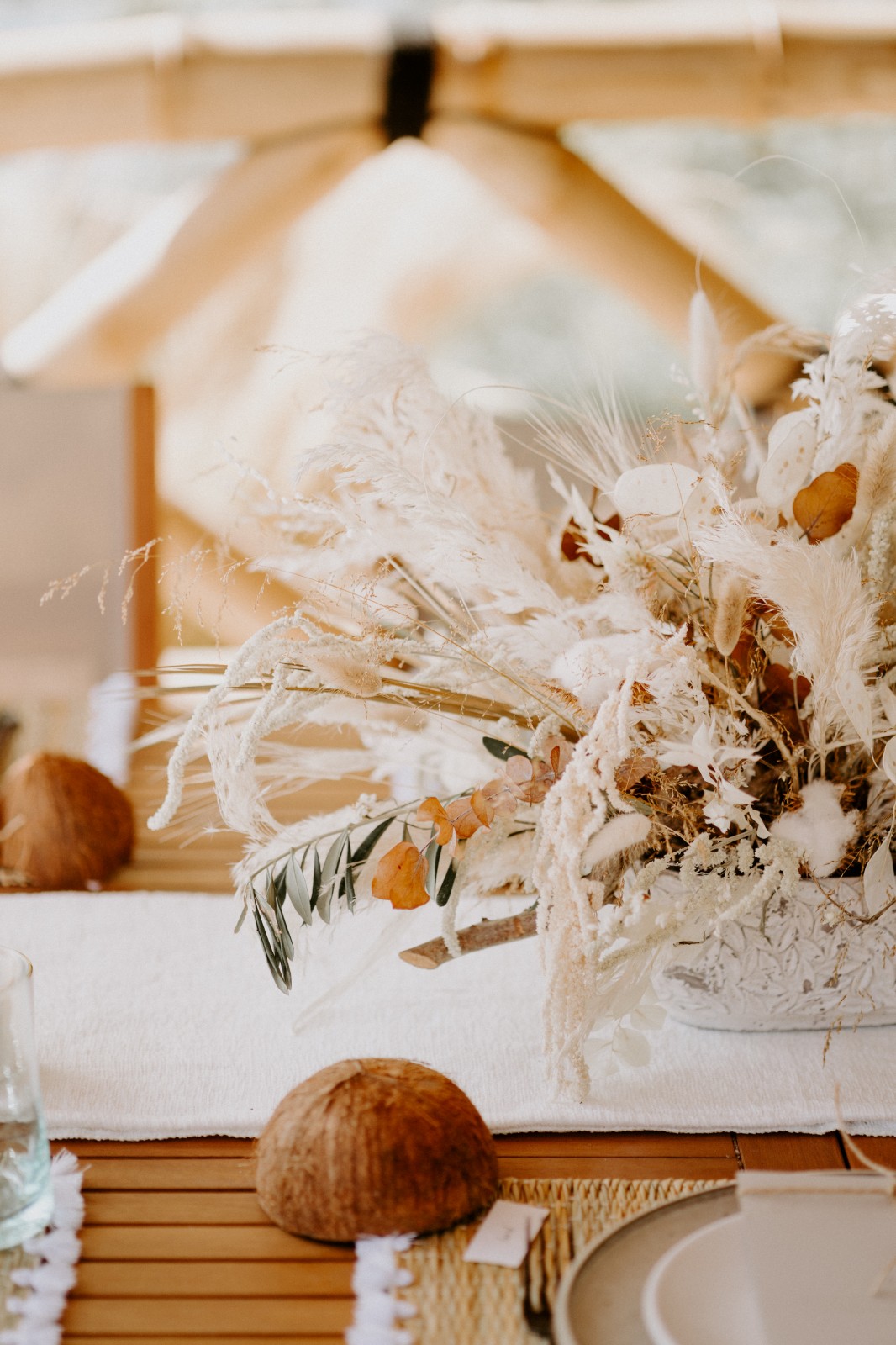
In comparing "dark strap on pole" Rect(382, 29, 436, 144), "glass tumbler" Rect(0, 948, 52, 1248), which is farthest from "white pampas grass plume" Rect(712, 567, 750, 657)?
"dark strap on pole" Rect(382, 29, 436, 144)

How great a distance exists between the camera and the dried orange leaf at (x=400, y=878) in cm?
65

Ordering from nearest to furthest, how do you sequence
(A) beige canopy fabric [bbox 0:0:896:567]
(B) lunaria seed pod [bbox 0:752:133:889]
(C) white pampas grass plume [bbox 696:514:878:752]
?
(C) white pampas grass plume [bbox 696:514:878:752] < (B) lunaria seed pod [bbox 0:752:133:889] < (A) beige canopy fabric [bbox 0:0:896:567]

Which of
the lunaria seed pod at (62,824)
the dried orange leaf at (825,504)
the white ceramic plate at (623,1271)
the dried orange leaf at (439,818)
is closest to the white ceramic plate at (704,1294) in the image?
the white ceramic plate at (623,1271)

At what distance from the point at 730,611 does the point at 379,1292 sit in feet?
1.12

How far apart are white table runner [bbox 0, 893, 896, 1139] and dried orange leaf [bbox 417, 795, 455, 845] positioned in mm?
107

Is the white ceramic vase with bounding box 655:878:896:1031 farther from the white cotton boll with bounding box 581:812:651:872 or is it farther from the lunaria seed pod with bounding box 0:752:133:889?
the lunaria seed pod with bounding box 0:752:133:889

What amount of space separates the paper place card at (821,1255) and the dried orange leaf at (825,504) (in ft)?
1.04

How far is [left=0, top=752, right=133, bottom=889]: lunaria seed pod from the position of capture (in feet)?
3.34

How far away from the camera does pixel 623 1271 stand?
47cm

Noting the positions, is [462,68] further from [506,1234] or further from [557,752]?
[506,1234]

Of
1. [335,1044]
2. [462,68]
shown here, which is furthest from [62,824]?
[462,68]

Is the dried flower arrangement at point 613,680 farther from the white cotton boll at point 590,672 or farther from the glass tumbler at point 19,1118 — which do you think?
the glass tumbler at point 19,1118

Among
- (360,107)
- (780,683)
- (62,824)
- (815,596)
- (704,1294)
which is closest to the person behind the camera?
(704,1294)

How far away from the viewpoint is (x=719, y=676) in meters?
0.67
